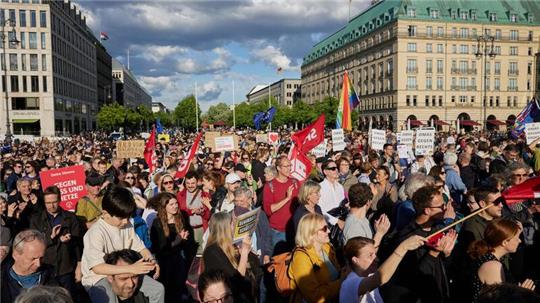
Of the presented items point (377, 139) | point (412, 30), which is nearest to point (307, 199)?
point (377, 139)

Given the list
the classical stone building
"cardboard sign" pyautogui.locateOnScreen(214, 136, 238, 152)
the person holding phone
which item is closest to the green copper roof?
the classical stone building

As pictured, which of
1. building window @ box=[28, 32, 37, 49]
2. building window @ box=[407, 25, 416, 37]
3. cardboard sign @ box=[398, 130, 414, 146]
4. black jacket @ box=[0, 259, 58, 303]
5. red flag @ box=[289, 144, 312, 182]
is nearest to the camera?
black jacket @ box=[0, 259, 58, 303]

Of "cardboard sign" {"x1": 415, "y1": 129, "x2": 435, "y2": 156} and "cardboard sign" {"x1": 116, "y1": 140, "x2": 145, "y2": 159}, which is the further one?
"cardboard sign" {"x1": 116, "y1": 140, "x2": 145, "y2": 159}

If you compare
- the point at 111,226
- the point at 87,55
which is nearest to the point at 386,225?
the point at 111,226

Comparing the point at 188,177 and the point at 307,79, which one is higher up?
the point at 307,79

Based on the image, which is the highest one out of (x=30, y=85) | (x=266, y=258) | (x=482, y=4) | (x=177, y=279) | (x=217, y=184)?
(x=482, y=4)

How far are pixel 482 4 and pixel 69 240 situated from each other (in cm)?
9102

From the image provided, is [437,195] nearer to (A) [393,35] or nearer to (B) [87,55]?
(A) [393,35]

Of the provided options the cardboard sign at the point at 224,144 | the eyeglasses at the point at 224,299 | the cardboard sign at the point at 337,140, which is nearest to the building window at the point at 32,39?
the cardboard sign at the point at 224,144

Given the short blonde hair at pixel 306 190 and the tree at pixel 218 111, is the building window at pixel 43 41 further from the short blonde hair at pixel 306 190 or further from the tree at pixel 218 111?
the short blonde hair at pixel 306 190

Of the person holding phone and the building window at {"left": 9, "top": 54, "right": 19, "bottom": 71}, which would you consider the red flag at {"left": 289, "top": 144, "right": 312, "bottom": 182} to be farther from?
the building window at {"left": 9, "top": 54, "right": 19, "bottom": 71}

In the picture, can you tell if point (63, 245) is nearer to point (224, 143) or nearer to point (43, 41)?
point (224, 143)

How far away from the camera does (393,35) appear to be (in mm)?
80375

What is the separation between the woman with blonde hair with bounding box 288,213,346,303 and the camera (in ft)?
14.0
